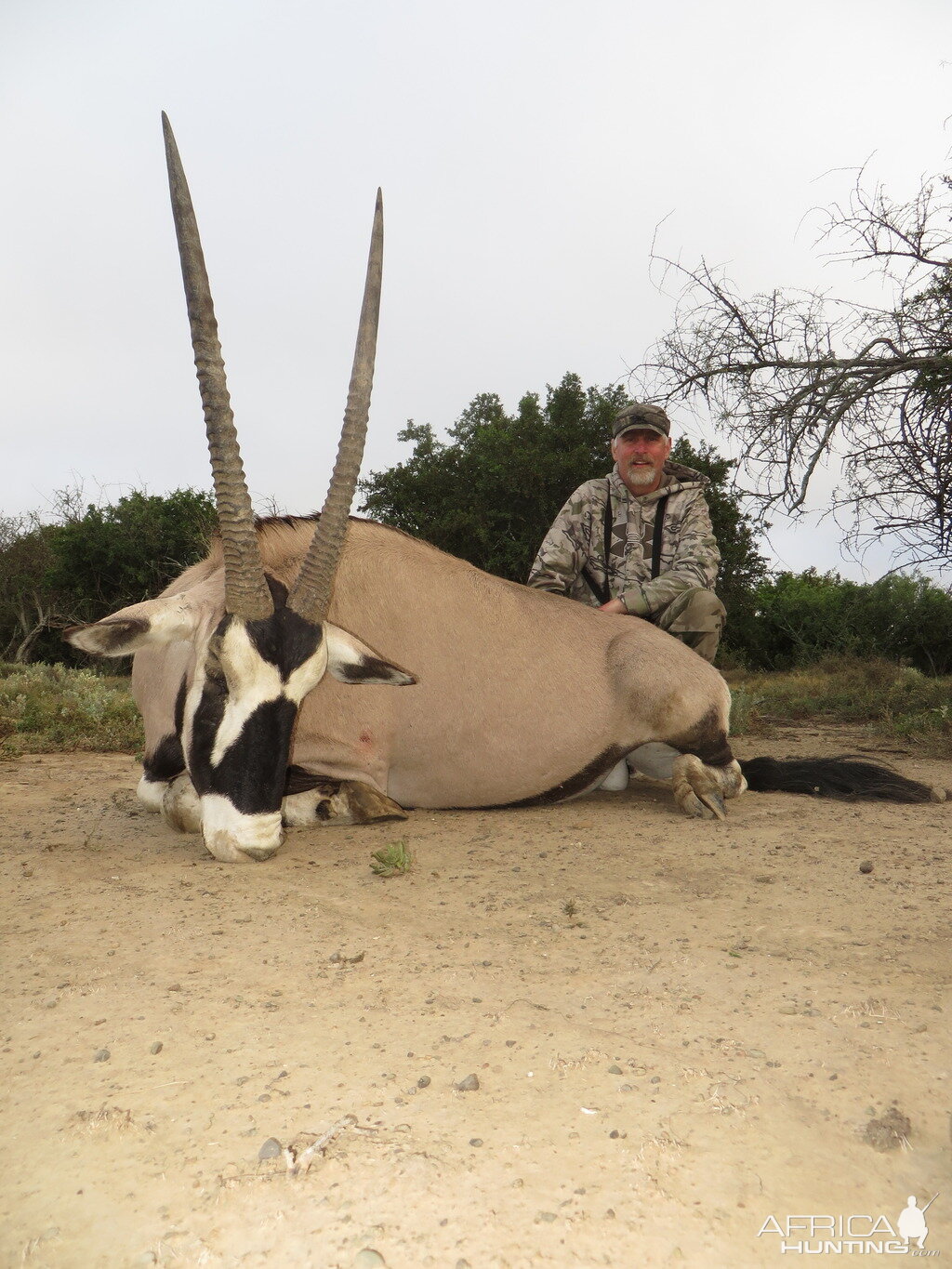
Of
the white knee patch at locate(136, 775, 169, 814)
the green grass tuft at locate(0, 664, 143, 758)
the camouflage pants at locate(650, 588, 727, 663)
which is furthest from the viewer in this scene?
the green grass tuft at locate(0, 664, 143, 758)

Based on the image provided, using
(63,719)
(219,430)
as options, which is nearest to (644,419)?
(219,430)

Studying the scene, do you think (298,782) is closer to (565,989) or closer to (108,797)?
(108,797)

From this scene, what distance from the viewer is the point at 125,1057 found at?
2018 millimetres

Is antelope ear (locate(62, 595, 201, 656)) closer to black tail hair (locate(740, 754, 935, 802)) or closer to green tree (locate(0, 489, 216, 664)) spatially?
black tail hair (locate(740, 754, 935, 802))

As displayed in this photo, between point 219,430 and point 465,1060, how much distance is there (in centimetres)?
→ 253

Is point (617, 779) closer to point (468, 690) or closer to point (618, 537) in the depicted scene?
point (468, 690)

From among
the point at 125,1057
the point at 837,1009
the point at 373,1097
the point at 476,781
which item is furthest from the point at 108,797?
the point at 837,1009

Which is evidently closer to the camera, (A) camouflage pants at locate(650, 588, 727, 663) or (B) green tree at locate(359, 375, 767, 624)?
(A) camouflage pants at locate(650, 588, 727, 663)


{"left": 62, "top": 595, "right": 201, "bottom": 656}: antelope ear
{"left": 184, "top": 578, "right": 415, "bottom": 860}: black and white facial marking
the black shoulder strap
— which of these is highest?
the black shoulder strap

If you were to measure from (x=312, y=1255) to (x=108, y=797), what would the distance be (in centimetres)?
402

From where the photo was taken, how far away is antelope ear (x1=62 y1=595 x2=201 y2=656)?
362 centimetres

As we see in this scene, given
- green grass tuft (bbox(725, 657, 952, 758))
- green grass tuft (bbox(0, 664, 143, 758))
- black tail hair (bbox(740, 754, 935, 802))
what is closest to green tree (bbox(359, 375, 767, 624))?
green grass tuft (bbox(725, 657, 952, 758))

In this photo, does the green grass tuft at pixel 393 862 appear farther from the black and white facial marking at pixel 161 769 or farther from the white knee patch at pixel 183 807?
the black and white facial marking at pixel 161 769

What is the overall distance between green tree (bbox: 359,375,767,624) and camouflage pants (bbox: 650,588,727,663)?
28.8ft
